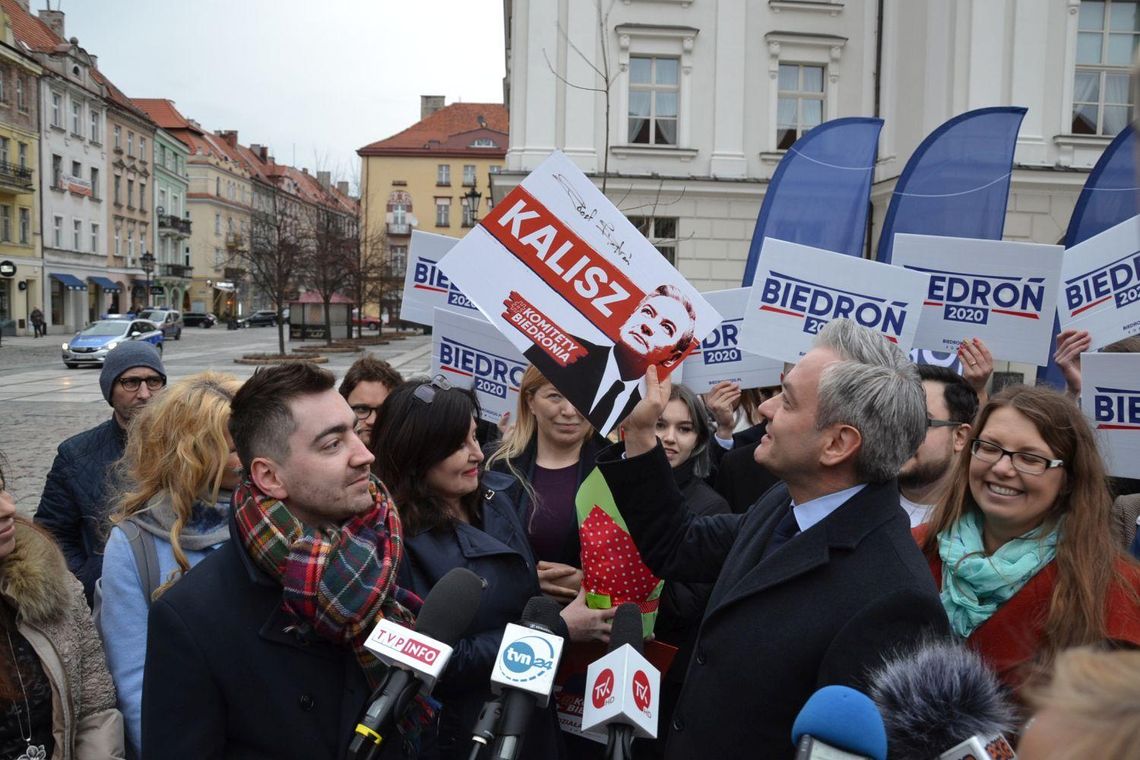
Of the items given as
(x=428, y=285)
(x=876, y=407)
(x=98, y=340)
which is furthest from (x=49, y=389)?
(x=876, y=407)


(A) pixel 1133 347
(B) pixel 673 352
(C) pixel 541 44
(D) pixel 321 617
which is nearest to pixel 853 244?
(A) pixel 1133 347

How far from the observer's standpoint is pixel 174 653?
1.99 metres

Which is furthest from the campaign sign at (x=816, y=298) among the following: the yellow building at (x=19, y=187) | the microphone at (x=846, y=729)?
the yellow building at (x=19, y=187)

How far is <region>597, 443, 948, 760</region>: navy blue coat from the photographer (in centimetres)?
Answer: 190

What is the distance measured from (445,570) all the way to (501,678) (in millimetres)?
1010

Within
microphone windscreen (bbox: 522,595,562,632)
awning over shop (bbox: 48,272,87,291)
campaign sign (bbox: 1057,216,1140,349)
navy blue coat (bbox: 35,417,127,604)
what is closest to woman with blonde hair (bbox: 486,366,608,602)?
microphone windscreen (bbox: 522,595,562,632)

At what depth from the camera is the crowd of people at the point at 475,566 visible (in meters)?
2.02

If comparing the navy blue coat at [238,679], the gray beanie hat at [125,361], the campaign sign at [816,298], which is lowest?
the navy blue coat at [238,679]

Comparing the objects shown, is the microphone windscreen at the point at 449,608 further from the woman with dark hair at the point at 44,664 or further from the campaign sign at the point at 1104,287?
the campaign sign at the point at 1104,287

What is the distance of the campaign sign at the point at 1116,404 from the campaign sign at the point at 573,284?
69.2 inches

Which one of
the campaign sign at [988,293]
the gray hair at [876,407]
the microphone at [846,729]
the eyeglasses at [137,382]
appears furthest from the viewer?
the campaign sign at [988,293]

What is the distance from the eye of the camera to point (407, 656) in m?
1.60

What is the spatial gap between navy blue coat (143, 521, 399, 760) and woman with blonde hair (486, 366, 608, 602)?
1.28 m

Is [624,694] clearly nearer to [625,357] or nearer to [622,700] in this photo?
[622,700]
